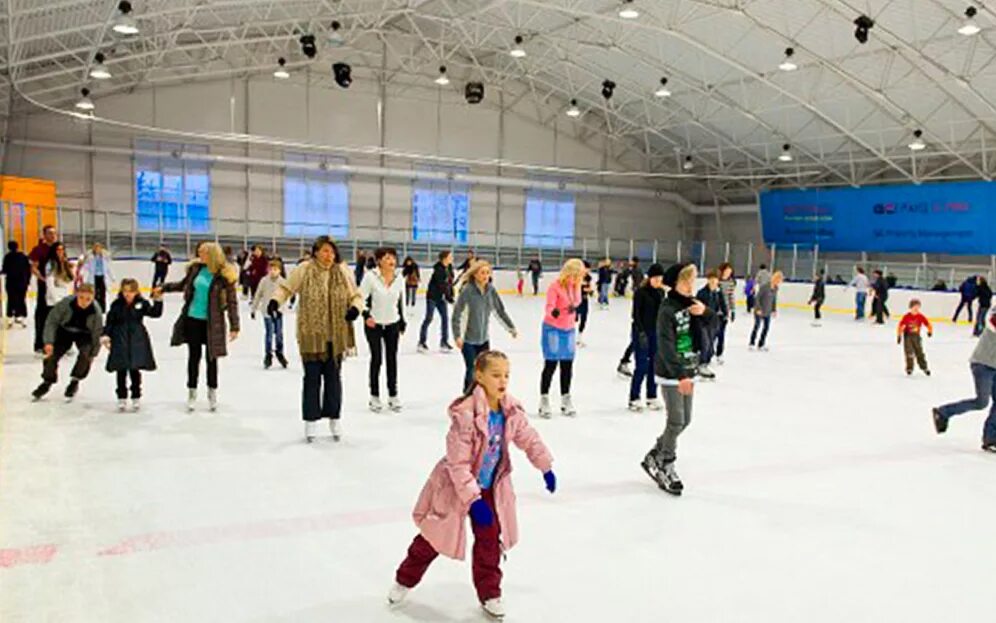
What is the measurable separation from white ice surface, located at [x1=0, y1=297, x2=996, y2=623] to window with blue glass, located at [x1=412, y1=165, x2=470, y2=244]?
2194 cm

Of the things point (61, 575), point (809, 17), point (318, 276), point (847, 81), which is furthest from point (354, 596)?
point (847, 81)

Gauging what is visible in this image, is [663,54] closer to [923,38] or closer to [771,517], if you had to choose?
[923,38]

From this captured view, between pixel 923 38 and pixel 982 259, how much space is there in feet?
35.0

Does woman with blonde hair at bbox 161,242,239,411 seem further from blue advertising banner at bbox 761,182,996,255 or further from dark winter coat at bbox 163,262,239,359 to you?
blue advertising banner at bbox 761,182,996,255

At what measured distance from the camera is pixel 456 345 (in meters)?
7.55

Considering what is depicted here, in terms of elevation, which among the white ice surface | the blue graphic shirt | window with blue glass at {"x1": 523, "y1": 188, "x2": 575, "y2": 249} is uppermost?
window with blue glass at {"x1": 523, "y1": 188, "x2": 575, "y2": 249}

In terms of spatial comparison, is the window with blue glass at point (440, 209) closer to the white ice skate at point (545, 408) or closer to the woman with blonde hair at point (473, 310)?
the woman with blonde hair at point (473, 310)

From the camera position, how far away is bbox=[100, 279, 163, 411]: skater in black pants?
21.3ft

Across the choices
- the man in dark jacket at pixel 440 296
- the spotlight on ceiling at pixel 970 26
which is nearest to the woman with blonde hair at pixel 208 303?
the man in dark jacket at pixel 440 296

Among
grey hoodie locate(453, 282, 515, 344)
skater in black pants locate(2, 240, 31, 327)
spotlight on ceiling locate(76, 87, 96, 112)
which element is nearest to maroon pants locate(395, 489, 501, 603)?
grey hoodie locate(453, 282, 515, 344)

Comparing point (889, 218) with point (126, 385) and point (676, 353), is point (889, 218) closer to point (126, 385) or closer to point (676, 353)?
point (676, 353)

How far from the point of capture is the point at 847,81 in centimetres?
2086

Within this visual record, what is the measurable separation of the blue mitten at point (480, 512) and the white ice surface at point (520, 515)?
0.48 metres

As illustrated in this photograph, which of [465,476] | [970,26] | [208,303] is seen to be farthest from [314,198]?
[465,476]
